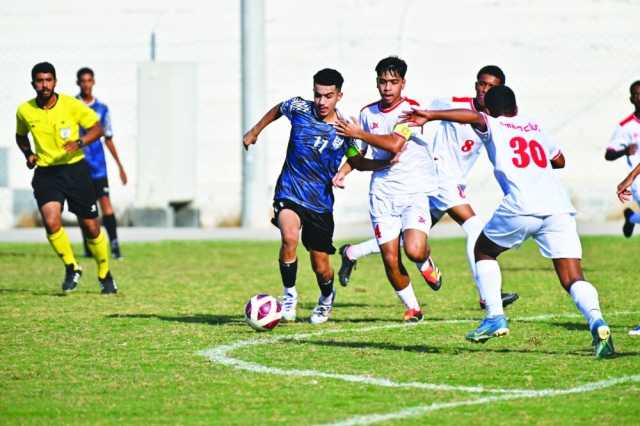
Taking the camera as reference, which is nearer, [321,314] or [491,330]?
[491,330]

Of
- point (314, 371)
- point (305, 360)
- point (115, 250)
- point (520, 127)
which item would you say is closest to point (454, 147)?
point (520, 127)

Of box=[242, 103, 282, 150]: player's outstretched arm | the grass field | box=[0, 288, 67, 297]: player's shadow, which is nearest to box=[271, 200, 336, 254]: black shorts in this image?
box=[242, 103, 282, 150]: player's outstretched arm

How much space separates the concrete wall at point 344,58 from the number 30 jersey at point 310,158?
14153mm

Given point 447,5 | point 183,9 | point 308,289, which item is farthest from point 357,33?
point 308,289

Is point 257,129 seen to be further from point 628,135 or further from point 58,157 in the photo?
point 628,135

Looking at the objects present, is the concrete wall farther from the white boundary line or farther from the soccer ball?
the white boundary line

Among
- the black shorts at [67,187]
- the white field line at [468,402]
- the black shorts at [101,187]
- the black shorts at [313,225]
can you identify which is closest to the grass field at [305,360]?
the white field line at [468,402]

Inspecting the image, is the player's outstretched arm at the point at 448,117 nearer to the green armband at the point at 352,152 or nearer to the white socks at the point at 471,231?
→ the green armband at the point at 352,152

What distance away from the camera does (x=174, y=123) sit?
26.3 m

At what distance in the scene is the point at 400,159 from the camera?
11.3 meters

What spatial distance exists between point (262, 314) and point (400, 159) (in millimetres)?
1701

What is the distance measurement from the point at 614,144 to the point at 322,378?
682 centimetres

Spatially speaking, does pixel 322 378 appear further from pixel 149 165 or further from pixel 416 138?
pixel 149 165

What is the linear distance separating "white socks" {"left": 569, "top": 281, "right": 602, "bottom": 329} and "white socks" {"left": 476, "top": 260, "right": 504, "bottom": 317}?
515 mm
